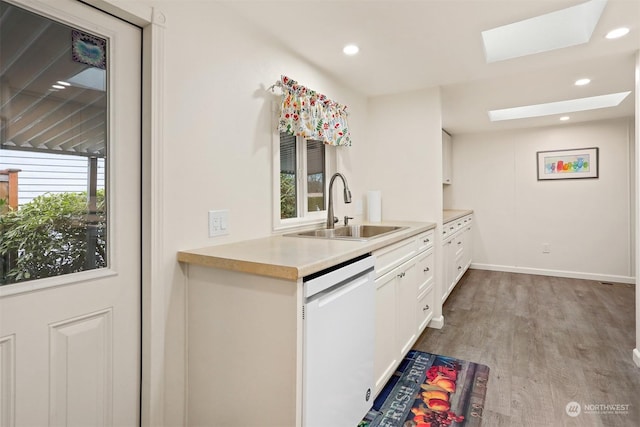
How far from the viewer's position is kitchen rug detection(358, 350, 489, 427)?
1743 mm

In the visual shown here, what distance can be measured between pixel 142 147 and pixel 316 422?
52.5 inches

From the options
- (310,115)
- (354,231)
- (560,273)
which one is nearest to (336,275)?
(310,115)

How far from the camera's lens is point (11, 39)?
109 centimetres

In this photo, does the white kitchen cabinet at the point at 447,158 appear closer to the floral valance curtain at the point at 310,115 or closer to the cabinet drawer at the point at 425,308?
the cabinet drawer at the point at 425,308

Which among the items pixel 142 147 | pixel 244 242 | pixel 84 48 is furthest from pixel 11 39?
pixel 244 242

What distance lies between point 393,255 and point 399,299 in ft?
1.08

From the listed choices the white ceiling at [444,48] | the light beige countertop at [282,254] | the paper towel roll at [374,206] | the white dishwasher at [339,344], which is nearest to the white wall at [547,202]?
the white ceiling at [444,48]

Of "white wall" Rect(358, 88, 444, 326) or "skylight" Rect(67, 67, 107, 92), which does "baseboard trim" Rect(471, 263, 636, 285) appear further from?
"skylight" Rect(67, 67, 107, 92)

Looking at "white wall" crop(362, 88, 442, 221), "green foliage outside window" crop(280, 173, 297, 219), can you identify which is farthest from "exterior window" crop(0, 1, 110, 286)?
"white wall" crop(362, 88, 442, 221)

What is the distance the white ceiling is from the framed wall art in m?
1.09

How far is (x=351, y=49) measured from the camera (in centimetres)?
222

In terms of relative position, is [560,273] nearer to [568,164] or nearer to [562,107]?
[568,164]

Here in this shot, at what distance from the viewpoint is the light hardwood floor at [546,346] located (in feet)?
5.99

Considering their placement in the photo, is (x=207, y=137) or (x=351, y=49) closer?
(x=207, y=137)
